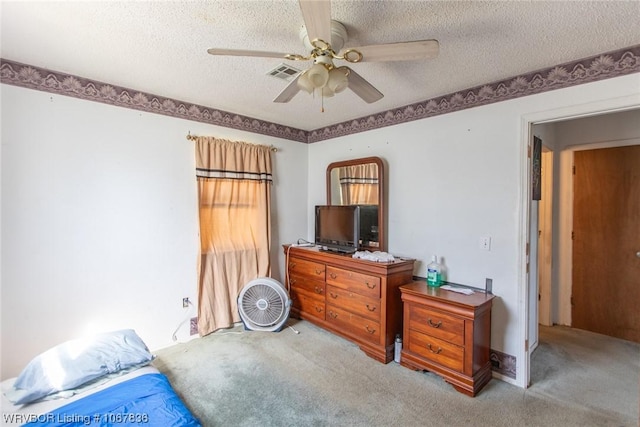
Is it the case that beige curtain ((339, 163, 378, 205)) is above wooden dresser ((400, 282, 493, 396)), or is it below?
above

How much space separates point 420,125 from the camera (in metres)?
2.97

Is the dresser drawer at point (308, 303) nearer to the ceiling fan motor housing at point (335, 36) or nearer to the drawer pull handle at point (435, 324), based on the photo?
the drawer pull handle at point (435, 324)

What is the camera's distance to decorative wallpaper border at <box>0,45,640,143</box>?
2.02 metres

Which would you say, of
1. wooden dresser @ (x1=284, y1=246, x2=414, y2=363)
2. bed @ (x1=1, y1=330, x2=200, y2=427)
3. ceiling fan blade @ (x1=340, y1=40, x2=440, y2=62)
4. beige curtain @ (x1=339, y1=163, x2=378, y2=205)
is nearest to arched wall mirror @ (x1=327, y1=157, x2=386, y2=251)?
beige curtain @ (x1=339, y1=163, x2=378, y2=205)

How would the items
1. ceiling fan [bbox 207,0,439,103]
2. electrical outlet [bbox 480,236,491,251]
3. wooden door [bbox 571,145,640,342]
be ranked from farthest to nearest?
1. wooden door [bbox 571,145,640,342]
2. electrical outlet [bbox 480,236,491,251]
3. ceiling fan [bbox 207,0,439,103]

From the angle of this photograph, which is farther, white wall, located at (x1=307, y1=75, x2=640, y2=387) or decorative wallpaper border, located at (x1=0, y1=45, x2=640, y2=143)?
white wall, located at (x1=307, y1=75, x2=640, y2=387)

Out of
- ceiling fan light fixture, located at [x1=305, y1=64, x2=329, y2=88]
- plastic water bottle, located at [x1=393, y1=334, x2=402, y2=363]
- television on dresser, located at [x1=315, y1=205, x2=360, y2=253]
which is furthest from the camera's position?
television on dresser, located at [x1=315, y1=205, x2=360, y2=253]

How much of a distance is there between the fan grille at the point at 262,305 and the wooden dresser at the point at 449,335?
1368 mm

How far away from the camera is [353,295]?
9.67 feet

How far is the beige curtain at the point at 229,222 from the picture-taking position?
3168 mm

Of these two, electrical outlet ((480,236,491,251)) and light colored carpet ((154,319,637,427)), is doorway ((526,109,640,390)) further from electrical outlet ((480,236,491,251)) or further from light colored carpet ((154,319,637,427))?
light colored carpet ((154,319,637,427))

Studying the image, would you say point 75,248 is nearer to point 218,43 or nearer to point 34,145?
point 34,145

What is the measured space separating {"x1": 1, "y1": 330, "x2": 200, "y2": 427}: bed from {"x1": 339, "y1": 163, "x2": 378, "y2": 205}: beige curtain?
2.44 meters

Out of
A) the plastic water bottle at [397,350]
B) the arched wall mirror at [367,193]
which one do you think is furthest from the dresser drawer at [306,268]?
the plastic water bottle at [397,350]
